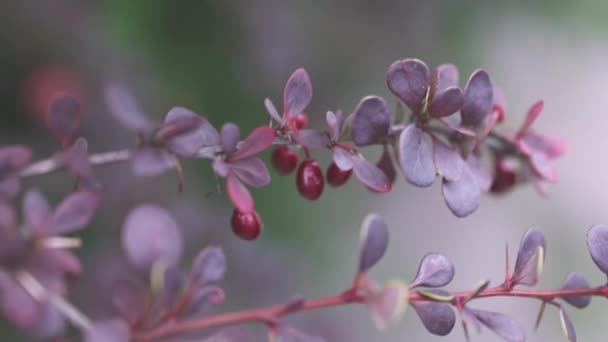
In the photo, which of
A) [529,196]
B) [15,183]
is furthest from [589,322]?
[15,183]

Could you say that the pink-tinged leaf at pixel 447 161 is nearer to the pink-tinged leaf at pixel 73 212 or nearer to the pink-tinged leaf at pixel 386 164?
the pink-tinged leaf at pixel 386 164

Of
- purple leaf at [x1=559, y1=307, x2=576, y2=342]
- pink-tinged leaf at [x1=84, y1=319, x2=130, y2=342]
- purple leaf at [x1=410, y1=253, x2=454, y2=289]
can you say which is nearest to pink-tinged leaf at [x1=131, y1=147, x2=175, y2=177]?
pink-tinged leaf at [x1=84, y1=319, x2=130, y2=342]

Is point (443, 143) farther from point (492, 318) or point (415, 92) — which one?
point (492, 318)

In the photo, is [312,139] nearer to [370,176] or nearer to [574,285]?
[370,176]

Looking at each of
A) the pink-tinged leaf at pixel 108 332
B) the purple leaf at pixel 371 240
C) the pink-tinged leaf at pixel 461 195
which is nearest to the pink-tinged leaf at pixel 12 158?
the pink-tinged leaf at pixel 108 332

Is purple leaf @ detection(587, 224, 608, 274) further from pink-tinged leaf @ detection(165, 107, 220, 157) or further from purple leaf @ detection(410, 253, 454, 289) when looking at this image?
pink-tinged leaf @ detection(165, 107, 220, 157)

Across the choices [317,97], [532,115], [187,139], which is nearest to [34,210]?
[187,139]

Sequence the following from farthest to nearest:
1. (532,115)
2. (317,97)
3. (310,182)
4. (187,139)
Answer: (317,97) → (532,115) → (310,182) → (187,139)
